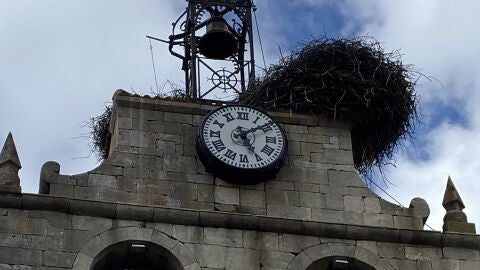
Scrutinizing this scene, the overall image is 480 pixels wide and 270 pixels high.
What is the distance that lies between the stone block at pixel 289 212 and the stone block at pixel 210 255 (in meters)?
1.10

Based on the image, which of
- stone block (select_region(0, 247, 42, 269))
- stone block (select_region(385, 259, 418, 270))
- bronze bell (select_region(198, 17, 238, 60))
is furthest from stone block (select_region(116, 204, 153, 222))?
bronze bell (select_region(198, 17, 238, 60))

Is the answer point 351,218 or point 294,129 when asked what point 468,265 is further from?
point 294,129

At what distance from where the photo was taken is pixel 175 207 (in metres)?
21.4

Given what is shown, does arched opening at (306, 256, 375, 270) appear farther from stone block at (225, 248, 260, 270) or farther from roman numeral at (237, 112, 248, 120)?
roman numeral at (237, 112, 248, 120)

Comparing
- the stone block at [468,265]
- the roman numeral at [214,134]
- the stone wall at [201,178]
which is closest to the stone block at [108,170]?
the stone wall at [201,178]

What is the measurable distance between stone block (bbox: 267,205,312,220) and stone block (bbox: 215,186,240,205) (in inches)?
18.0

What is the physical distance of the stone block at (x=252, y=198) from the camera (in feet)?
71.9

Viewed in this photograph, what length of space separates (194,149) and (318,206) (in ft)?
6.22

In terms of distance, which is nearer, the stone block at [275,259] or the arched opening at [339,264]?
the stone block at [275,259]

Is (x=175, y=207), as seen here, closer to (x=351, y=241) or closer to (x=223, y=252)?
(x=223, y=252)

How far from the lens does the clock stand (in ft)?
72.5

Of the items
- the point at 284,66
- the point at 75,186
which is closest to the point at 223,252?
the point at 75,186

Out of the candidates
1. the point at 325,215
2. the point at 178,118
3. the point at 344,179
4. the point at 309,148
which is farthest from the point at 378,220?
the point at 178,118

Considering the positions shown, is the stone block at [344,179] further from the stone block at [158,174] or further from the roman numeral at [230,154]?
the stone block at [158,174]
